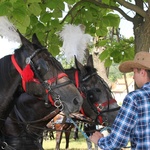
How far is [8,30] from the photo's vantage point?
4.30 m

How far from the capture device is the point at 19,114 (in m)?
4.81

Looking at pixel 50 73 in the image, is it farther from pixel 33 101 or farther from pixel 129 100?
pixel 129 100

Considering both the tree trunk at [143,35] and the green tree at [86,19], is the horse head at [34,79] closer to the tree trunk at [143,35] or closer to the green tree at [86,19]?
the green tree at [86,19]

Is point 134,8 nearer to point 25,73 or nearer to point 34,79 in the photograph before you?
point 34,79

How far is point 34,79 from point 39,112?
3.41ft

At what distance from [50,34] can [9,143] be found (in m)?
2.16

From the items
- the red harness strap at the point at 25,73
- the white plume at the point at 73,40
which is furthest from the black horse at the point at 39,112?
the red harness strap at the point at 25,73

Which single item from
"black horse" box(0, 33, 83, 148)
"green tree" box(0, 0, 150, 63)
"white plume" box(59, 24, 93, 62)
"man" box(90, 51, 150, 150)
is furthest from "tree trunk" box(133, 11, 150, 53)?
"man" box(90, 51, 150, 150)

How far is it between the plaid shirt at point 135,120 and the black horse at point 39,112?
1.87m

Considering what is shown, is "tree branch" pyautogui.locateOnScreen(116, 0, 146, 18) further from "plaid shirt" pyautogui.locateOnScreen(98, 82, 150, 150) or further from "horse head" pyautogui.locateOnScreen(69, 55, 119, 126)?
"plaid shirt" pyautogui.locateOnScreen(98, 82, 150, 150)

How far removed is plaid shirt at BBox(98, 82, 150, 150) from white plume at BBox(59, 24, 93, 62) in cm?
289

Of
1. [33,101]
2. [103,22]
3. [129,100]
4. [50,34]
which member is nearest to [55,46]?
[50,34]

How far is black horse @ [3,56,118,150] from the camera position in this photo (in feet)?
15.5

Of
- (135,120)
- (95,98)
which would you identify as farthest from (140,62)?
(95,98)
